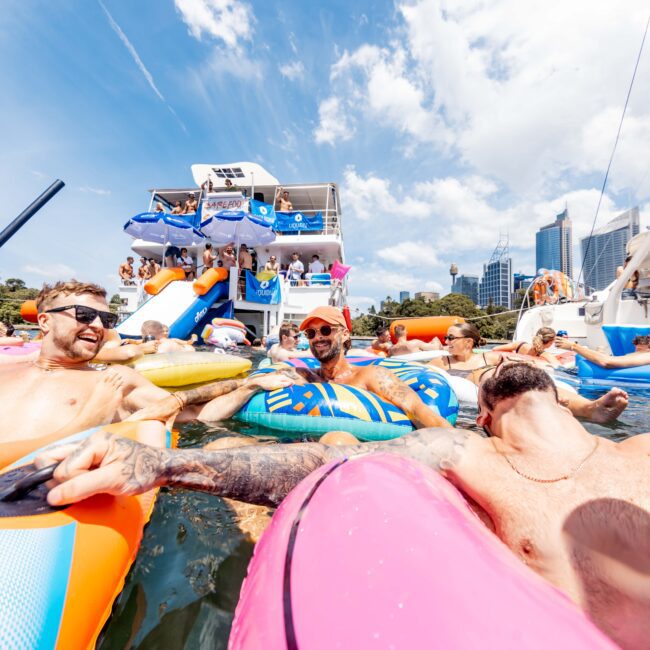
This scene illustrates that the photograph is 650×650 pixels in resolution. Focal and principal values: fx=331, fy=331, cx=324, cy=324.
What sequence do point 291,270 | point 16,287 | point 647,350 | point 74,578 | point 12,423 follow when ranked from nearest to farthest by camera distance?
point 74,578
point 12,423
point 647,350
point 291,270
point 16,287

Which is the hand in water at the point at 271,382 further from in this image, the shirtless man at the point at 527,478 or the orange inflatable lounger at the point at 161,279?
the orange inflatable lounger at the point at 161,279

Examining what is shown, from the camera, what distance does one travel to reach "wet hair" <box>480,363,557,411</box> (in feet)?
4.65

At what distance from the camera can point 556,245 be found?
109m

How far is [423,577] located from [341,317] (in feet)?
9.39

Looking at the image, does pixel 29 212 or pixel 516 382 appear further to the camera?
pixel 29 212

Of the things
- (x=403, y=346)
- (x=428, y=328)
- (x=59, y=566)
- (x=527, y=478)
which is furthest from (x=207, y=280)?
(x=527, y=478)

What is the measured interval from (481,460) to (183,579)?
1.34 metres

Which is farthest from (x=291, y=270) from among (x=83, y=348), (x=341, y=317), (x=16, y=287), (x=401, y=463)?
(x=16, y=287)

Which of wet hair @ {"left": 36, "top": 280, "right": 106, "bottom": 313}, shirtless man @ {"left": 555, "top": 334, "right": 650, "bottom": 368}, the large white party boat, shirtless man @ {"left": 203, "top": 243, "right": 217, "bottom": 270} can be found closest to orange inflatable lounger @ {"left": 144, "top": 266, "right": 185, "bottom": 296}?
the large white party boat

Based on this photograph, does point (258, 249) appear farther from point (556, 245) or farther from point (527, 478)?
point (556, 245)

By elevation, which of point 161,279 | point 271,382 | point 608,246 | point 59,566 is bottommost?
point 59,566

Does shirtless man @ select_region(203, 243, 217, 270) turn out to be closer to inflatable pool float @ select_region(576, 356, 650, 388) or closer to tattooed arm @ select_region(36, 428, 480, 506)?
inflatable pool float @ select_region(576, 356, 650, 388)

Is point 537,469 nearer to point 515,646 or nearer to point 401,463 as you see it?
point 401,463

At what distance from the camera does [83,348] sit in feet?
6.79
